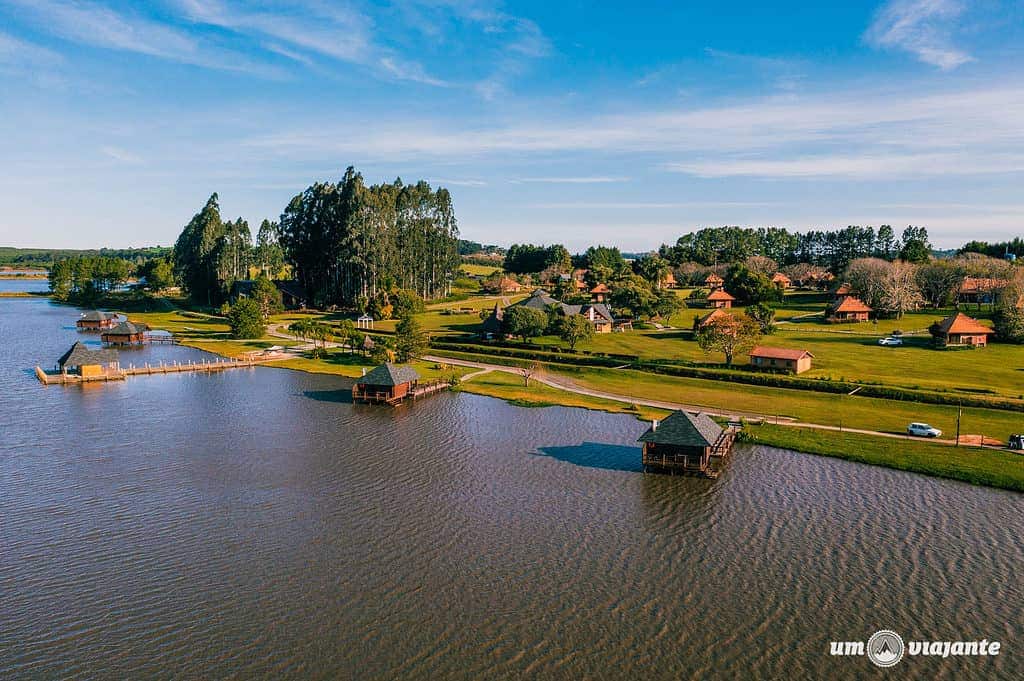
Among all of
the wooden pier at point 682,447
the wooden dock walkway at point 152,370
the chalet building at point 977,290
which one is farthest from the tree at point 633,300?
the wooden pier at point 682,447

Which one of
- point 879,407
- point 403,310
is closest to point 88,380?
point 403,310

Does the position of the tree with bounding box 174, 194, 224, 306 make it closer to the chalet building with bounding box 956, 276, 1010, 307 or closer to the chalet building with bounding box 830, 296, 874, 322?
the chalet building with bounding box 830, 296, 874, 322

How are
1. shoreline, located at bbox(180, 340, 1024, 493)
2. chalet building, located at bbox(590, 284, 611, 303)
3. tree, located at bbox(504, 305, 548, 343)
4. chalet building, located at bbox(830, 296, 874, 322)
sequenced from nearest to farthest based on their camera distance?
1. shoreline, located at bbox(180, 340, 1024, 493)
2. tree, located at bbox(504, 305, 548, 343)
3. chalet building, located at bbox(830, 296, 874, 322)
4. chalet building, located at bbox(590, 284, 611, 303)

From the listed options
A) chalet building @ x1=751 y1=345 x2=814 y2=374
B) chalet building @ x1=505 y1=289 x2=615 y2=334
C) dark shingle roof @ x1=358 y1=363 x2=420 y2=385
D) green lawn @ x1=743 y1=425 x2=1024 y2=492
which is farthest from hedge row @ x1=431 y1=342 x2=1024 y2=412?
dark shingle roof @ x1=358 y1=363 x2=420 y2=385

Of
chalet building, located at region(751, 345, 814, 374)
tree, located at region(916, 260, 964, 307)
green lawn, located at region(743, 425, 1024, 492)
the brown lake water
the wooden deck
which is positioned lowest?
the brown lake water

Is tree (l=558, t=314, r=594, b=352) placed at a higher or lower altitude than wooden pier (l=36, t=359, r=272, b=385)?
higher

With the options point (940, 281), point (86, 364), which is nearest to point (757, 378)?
point (940, 281)

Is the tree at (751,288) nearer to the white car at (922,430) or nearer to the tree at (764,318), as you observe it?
the tree at (764,318)
